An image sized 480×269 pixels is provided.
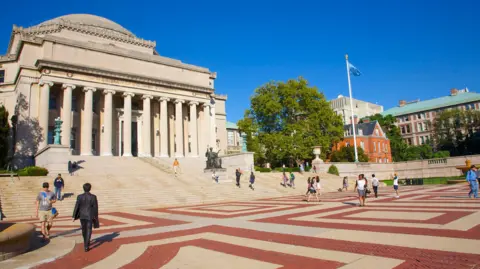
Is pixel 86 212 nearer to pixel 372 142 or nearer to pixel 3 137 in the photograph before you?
pixel 3 137

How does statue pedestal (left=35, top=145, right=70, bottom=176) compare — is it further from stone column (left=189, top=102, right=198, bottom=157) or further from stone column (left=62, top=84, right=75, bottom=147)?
stone column (left=189, top=102, right=198, bottom=157)

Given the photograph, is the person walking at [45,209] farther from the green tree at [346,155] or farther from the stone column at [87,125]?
the green tree at [346,155]

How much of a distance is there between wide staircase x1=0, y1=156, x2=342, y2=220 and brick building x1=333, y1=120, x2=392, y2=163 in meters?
39.4

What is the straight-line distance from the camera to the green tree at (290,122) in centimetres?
5072

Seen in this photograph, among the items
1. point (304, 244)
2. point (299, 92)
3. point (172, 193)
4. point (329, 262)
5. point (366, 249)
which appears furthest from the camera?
point (299, 92)

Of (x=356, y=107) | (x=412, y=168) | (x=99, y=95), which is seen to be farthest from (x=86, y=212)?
(x=356, y=107)

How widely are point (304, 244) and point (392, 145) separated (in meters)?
80.8

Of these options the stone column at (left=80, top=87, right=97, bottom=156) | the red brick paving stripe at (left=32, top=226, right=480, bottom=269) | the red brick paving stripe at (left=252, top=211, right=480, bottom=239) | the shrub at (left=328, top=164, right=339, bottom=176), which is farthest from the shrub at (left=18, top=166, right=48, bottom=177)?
the shrub at (left=328, top=164, right=339, bottom=176)

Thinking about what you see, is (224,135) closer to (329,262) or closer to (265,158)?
(265,158)

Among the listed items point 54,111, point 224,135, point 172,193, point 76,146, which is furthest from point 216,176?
point 224,135

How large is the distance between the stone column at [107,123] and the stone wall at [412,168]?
92.5ft

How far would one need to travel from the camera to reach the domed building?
1404 inches

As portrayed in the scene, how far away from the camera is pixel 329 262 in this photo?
6.23 meters

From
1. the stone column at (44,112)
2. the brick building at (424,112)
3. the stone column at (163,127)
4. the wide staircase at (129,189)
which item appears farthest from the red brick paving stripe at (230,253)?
the brick building at (424,112)
